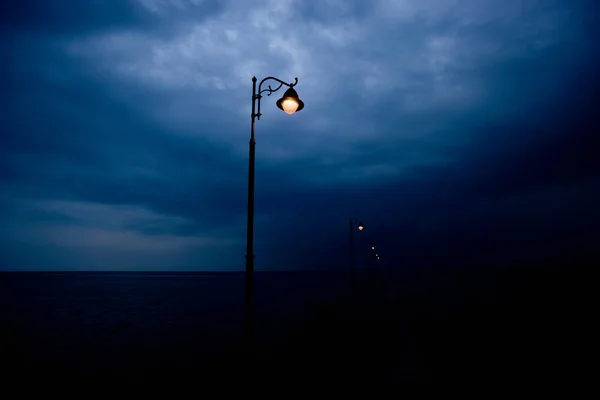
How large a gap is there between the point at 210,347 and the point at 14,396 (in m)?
8.94

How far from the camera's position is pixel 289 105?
288 inches

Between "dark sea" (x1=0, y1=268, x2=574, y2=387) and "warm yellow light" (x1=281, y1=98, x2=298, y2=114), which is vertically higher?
"warm yellow light" (x1=281, y1=98, x2=298, y2=114)

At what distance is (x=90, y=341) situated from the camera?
20891 mm

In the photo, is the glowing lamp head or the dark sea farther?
the dark sea

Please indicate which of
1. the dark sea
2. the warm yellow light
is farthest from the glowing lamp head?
the dark sea

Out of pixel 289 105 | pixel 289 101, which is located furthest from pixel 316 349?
pixel 289 101

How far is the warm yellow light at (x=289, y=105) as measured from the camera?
7226 millimetres

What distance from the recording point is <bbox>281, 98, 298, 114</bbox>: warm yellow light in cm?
723

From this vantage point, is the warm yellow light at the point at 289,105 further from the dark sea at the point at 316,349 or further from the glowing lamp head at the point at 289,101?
the dark sea at the point at 316,349

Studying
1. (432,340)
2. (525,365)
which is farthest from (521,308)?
(525,365)

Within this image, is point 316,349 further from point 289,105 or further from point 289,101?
point 289,101

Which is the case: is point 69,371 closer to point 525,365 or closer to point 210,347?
point 210,347

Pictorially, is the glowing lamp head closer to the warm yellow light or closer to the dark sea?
the warm yellow light

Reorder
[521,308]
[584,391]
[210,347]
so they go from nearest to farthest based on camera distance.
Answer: [584,391] → [210,347] → [521,308]
